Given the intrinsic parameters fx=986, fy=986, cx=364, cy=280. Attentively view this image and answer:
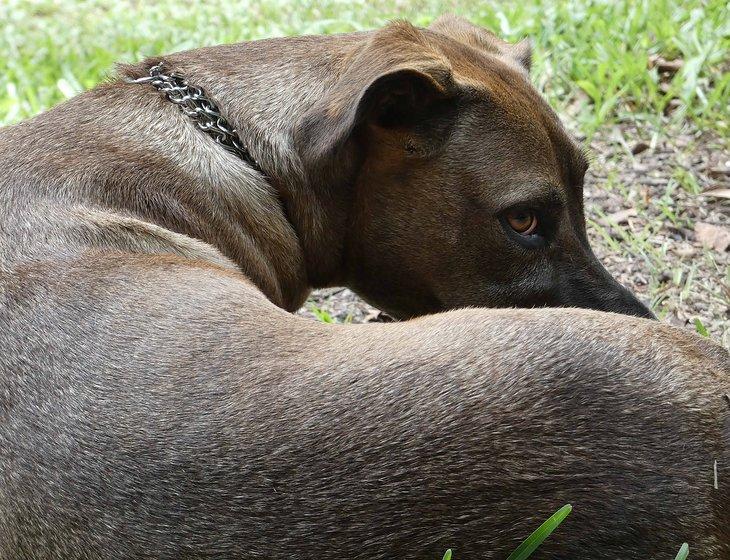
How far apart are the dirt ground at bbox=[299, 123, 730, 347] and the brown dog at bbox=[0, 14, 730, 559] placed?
3.29 feet

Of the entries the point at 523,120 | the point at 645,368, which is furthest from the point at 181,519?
the point at 523,120

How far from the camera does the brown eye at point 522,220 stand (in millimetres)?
4242

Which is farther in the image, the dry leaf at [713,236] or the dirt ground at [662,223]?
the dry leaf at [713,236]

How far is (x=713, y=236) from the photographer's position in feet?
18.7

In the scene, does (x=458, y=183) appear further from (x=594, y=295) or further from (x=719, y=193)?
(x=719, y=193)

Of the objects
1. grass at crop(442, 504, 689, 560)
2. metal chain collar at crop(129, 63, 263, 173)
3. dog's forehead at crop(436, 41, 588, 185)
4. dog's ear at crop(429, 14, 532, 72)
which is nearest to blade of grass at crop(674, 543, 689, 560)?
grass at crop(442, 504, 689, 560)

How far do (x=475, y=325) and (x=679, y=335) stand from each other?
0.66m

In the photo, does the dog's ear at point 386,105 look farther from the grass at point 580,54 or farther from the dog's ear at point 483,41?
the grass at point 580,54

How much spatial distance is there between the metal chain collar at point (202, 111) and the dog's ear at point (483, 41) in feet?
4.03

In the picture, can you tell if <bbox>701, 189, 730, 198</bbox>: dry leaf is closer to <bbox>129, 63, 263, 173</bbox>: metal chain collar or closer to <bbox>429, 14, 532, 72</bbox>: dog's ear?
<bbox>429, 14, 532, 72</bbox>: dog's ear

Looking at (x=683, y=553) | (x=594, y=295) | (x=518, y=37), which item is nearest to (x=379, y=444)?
(x=683, y=553)

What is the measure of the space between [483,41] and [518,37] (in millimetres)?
2917

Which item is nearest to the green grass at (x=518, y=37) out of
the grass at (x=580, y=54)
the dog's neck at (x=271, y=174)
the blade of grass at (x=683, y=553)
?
the grass at (x=580, y=54)

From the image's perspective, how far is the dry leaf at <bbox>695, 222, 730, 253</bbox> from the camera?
18.5 ft
